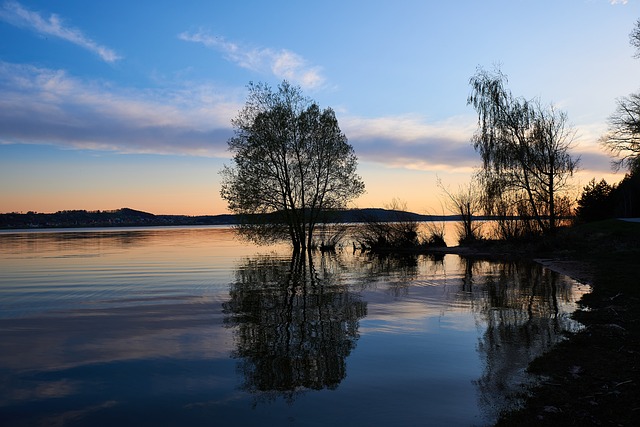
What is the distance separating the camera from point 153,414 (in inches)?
258

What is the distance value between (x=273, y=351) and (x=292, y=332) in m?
1.71

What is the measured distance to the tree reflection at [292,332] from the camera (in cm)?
791

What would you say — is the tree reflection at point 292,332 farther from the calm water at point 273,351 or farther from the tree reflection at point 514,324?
the tree reflection at point 514,324

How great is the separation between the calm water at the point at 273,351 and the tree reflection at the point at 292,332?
0.15ft

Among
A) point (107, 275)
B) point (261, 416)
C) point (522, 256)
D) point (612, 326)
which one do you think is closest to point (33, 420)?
point (261, 416)

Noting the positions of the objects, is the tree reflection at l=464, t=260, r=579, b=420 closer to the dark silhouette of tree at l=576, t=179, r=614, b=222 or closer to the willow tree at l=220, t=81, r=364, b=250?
the willow tree at l=220, t=81, r=364, b=250

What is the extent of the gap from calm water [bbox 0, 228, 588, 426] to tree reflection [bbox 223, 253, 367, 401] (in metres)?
0.05

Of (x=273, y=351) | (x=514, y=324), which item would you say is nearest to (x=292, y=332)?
(x=273, y=351)

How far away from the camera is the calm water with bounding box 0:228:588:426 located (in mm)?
6656

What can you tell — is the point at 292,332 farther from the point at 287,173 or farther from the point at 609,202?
the point at 609,202

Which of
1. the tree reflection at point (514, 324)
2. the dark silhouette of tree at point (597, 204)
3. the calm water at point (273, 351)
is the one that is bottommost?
the calm water at point (273, 351)

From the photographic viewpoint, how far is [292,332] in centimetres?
1120

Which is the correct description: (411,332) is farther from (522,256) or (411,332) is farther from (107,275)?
(522,256)

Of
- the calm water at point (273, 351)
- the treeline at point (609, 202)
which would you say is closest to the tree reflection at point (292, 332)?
the calm water at point (273, 351)
